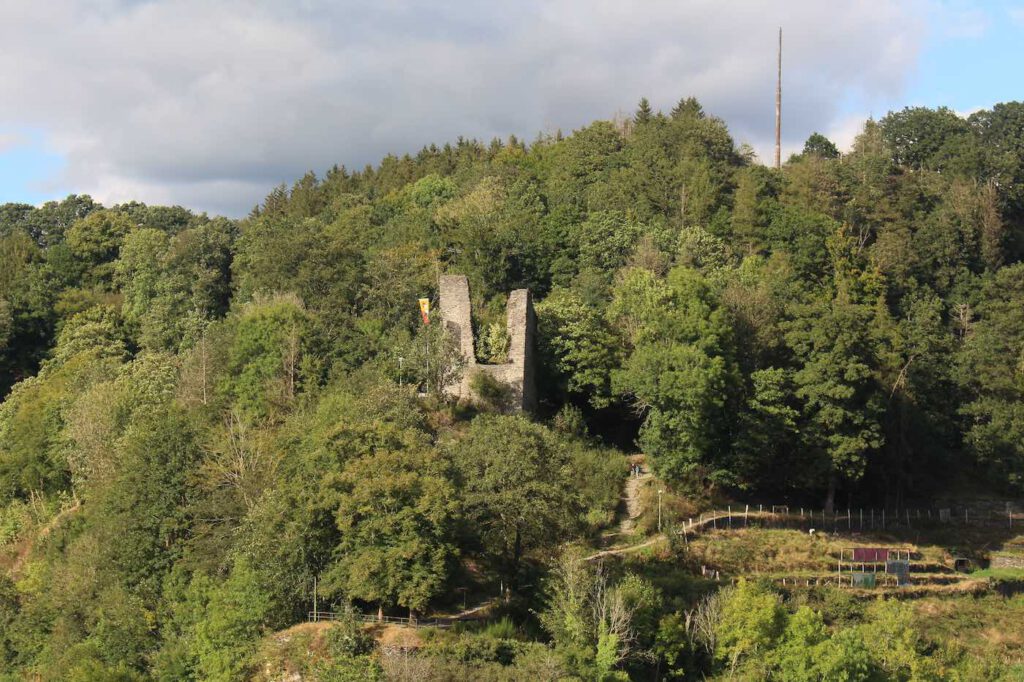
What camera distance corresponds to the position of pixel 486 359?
34.4 m

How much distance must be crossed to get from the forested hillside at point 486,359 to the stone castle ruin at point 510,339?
2.20 ft

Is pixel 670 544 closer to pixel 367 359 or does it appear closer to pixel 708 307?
pixel 708 307

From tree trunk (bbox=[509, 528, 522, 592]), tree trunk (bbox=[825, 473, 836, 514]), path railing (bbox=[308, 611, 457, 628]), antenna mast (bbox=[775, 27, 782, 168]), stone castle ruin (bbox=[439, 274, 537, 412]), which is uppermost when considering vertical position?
antenna mast (bbox=[775, 27, 782, 168])

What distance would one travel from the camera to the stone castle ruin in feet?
109

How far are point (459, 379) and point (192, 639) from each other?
10877mm

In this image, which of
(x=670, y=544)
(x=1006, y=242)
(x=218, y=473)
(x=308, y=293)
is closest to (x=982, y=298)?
(x=1006, y=242)

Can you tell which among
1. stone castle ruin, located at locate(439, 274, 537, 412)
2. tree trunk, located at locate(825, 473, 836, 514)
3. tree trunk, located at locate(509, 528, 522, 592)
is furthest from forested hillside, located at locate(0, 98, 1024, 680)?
stone castle ruin, located at locate(439, 274, 537, 412)

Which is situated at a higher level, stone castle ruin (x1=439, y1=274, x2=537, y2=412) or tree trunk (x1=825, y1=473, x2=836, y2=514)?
stone castle ruin (x1=439, y1=274, x2=537, y2=412)

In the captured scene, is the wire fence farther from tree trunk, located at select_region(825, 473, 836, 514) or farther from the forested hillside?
the forested hillside

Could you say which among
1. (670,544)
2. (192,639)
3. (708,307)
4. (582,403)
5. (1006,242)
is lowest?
(192,639)

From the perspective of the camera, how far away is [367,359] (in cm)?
3556

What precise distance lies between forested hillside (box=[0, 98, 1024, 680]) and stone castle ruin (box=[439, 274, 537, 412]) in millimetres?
671

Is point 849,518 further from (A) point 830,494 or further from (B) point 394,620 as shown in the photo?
(B) point 394,620

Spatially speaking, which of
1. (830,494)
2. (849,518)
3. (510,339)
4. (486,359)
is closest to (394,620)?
(486,359)
